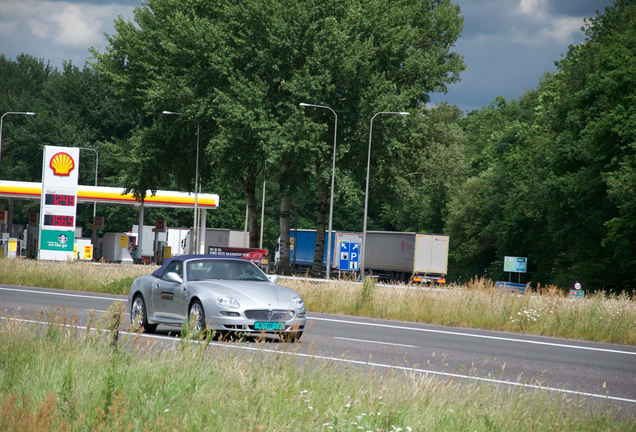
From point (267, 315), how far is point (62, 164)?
29149mm

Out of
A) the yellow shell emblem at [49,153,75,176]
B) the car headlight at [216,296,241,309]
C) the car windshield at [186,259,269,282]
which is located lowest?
the car headlight at [216,296,241,309]

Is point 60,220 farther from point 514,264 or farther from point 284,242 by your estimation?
point 514,264

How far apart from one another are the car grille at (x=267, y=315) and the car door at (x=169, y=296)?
139cm

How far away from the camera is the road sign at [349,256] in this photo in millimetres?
42438

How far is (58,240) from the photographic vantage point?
37.1 metres

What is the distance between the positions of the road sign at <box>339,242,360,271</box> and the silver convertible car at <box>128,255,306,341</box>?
1104 inches

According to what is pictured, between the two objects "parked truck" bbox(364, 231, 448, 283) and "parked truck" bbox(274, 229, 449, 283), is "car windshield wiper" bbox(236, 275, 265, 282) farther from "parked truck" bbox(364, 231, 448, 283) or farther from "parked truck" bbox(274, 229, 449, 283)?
"parked truck" bbox(364, 231, 448, 283)

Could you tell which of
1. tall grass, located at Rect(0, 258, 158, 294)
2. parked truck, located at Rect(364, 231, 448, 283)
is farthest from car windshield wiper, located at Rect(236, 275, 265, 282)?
parked truck, located at Rect(364, 231, 448, 283)

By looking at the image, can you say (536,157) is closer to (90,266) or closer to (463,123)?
(90,266)

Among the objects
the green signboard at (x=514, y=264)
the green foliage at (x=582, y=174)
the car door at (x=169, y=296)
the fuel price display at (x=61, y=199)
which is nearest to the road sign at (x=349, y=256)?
the green signboard at (x=514, y=264)

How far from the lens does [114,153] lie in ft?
160

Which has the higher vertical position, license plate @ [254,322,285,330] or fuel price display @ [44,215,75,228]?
fuel price display @ [44,215,75,228]

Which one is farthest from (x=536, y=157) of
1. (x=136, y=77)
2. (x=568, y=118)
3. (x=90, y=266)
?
(x=90, y=266)

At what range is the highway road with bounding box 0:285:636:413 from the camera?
1019 centimetres
